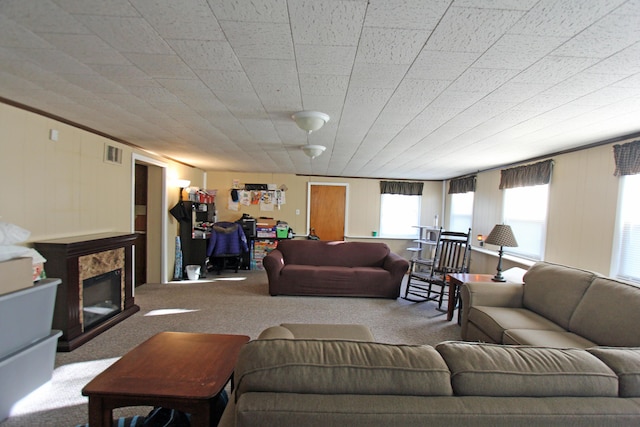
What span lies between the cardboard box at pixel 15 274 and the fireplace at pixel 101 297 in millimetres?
885

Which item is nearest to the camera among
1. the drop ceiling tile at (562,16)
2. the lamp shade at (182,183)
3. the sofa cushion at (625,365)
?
the sofa cushion at (625,365)

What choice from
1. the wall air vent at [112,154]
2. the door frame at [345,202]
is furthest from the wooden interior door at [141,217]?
the door frame at [345,202]

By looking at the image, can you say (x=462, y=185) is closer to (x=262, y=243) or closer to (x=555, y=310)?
(x=555, y=310)

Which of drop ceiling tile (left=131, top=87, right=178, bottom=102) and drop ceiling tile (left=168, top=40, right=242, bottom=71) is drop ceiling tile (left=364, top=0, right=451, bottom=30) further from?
drop ceiling tile (left=131, top=87, right=178, bottom=102)

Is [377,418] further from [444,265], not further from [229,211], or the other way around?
[229,211]

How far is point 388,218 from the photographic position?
693cm

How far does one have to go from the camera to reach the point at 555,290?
Result: 245 centimetres

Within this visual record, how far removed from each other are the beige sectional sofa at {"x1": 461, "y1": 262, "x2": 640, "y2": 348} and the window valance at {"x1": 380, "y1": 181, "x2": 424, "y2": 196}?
4.15 metres

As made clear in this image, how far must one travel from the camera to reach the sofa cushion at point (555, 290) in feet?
7.48

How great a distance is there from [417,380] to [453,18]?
147cm

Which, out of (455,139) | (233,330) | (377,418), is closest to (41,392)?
(233,330)

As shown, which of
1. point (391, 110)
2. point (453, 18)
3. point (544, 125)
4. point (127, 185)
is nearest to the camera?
point (453, 18)

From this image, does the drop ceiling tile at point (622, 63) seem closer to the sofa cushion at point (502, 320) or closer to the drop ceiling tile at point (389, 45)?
the drop ceiling tile at point (389, 45)

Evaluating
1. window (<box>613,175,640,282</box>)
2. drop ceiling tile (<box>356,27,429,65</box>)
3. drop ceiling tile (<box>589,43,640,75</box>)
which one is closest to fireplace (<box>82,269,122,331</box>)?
drop ceiling tile (<box>356,27,429,65</box>)
